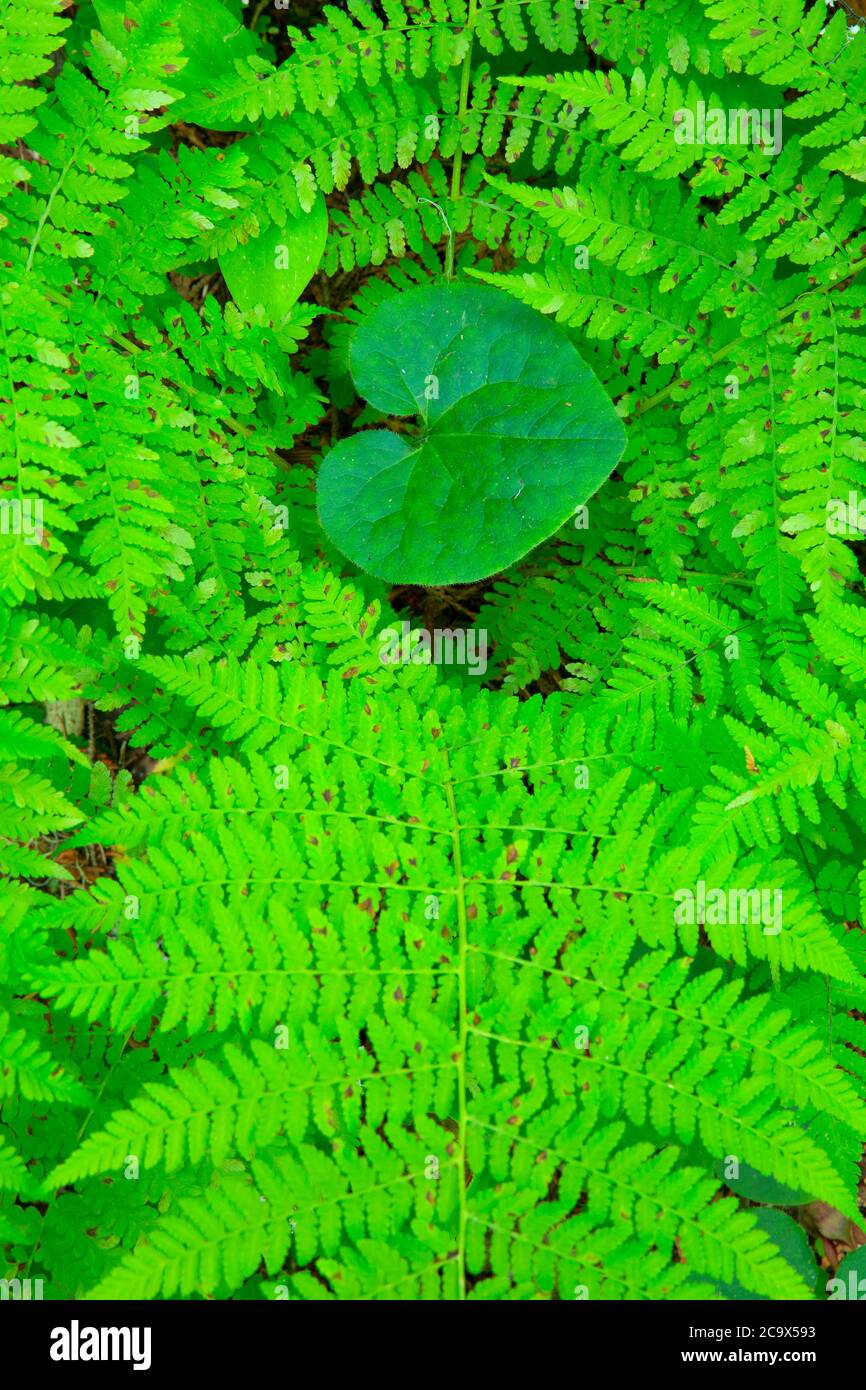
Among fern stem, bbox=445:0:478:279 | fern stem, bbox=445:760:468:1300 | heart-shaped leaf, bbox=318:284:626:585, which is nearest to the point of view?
fern stem, bbox=445:760:468:1300

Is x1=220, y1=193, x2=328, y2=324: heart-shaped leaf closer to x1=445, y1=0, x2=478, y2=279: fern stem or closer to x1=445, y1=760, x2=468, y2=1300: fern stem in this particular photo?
x1=445, y1=0, x2=478, y2=279: fern stem

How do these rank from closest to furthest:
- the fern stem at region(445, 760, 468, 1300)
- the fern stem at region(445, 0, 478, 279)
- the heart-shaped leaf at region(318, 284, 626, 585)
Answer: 1. the fern stem at region(445, 760, 468, 1300)
2. the heart-shaped leaf at region(318, 284, 626, 585)
3. the fern stem at region(445, 0, 478, 279)

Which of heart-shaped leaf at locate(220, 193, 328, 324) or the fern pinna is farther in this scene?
heart-shaped leaf at locate(220, 193, 328, 324)

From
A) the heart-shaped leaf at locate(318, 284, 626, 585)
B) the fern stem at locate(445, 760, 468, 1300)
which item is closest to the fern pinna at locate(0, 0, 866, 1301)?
the fern stem at locate(445, 760, 468, 1300)

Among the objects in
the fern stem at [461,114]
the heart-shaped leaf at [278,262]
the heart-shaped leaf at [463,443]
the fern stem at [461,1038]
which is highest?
the fern stem at [461,114]

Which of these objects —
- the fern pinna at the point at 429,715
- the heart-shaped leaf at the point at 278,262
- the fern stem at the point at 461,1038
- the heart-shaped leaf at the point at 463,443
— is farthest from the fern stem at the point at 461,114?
the fern stem at the point at 461,1038

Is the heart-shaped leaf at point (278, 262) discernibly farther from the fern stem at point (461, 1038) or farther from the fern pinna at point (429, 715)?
the fern stem at point (461, 1038)
